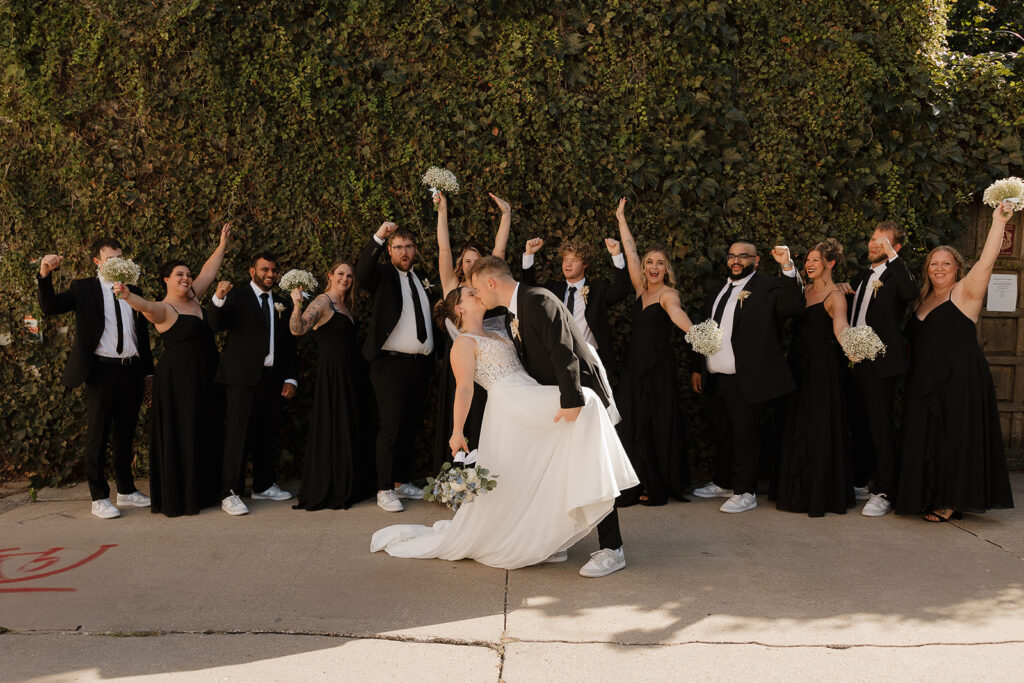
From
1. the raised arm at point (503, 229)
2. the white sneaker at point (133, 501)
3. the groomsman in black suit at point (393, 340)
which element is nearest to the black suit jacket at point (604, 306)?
the raised arm at point (503, 229)

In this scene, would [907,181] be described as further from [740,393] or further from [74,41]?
[74,41]

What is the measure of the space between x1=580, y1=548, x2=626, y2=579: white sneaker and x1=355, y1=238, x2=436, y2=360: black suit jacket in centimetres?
252

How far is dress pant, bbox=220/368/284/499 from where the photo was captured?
20.7 feet

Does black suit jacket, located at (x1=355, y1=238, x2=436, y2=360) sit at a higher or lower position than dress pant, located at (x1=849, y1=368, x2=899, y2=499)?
higher

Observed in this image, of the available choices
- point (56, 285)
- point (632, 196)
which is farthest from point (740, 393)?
point (56, 285)

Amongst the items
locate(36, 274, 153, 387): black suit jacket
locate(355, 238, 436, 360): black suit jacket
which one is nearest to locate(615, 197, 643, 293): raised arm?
locate(355, 238, 436, 360): black suit jacket

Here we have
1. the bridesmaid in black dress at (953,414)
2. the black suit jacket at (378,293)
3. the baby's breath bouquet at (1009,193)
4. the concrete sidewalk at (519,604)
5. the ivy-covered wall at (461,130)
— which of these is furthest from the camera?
the ivy-covered wall at (461,130)

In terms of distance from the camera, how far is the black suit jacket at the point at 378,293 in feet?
20.7

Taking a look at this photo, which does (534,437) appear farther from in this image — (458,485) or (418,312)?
(418,312)

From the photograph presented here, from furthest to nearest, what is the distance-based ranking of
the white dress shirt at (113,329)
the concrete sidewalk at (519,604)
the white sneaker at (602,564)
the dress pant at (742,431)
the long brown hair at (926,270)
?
the dress pant at (742,431) → the white dress shirt at (113,329) → the long brown hair at (926,270) → the white sneaker at (602,564) → the concrete sidewalk at (519,604)

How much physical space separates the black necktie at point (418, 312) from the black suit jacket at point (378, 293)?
11 centimetres

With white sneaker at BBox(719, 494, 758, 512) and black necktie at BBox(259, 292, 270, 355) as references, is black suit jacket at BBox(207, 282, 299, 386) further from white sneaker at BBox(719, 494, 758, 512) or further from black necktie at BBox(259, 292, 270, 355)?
white sneaker at BBox(719, 494, 758, 512)

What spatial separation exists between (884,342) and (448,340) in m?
3.33

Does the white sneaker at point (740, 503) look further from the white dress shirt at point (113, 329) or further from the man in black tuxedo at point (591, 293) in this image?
the white dress shirt at point (113, 329)
